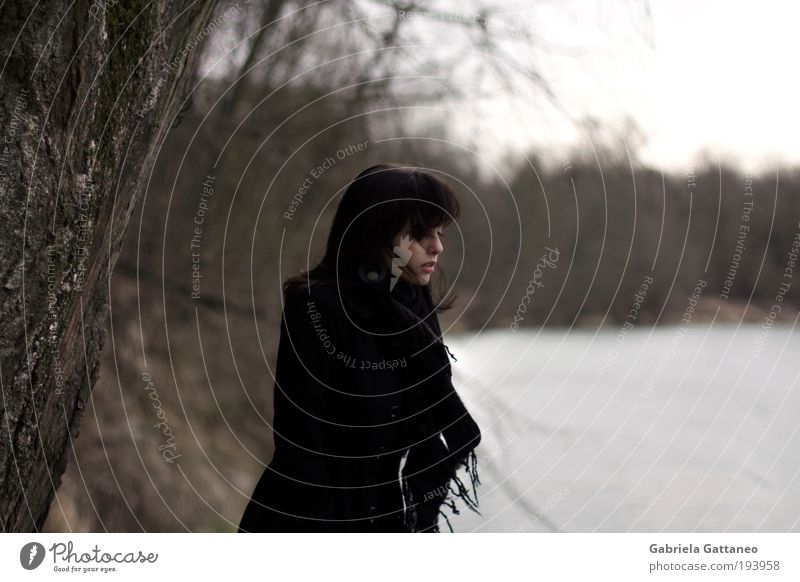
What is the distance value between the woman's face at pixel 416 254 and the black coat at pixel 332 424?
0.42 feet

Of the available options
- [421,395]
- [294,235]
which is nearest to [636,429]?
[294,235]

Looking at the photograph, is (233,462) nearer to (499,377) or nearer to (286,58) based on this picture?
(499,377)

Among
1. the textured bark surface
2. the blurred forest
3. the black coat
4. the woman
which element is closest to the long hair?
the woman

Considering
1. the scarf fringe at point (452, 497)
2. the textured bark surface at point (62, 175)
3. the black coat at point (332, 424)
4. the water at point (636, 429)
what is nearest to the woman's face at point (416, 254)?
the black coat at point (332, 424)

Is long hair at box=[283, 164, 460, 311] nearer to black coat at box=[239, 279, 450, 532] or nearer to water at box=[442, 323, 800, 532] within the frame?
black coat at box=[239, 279, 450, 532]

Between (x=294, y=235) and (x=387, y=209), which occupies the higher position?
(x=294, y=235)

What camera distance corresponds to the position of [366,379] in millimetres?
1902

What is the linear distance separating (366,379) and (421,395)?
7.3 inches

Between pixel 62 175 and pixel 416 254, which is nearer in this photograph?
pixel 62 175

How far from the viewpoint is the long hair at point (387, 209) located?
1906 millimetres

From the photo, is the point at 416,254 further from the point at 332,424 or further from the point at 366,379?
the point at 332,424

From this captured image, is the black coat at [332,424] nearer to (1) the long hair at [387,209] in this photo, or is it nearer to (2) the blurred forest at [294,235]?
(1) the long hair at [387,209]
